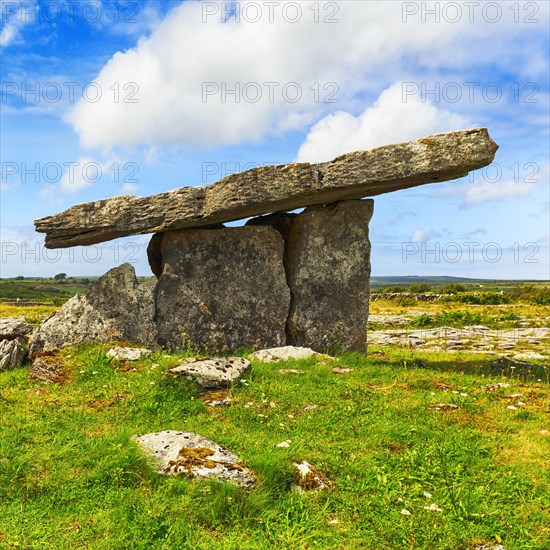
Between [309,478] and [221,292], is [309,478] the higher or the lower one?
the lower one

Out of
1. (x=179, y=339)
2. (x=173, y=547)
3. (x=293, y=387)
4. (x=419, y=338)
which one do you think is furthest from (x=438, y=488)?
(x=419, y=338)

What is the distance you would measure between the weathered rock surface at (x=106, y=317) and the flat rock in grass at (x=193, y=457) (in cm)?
720

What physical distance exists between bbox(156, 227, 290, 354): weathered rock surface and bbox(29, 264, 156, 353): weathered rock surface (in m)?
0.42

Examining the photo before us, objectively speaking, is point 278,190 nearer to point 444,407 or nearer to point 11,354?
point 444,407

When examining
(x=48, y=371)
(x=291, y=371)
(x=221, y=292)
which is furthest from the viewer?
(x=221, y=292)

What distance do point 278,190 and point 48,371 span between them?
253 inches

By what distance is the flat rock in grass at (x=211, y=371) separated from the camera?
1000 centimetres

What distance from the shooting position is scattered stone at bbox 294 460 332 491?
657 cm

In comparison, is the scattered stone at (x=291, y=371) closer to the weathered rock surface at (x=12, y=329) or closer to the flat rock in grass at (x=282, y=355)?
the flat rock in grass at (x=282, y=355)

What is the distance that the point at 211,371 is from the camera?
10.2 m

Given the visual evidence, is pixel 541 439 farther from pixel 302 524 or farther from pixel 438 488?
pixel 302 524

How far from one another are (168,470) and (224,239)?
9202 millimetres

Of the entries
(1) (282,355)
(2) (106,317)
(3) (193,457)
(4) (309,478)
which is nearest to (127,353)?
(2) (106,317)

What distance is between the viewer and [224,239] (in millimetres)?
15266
